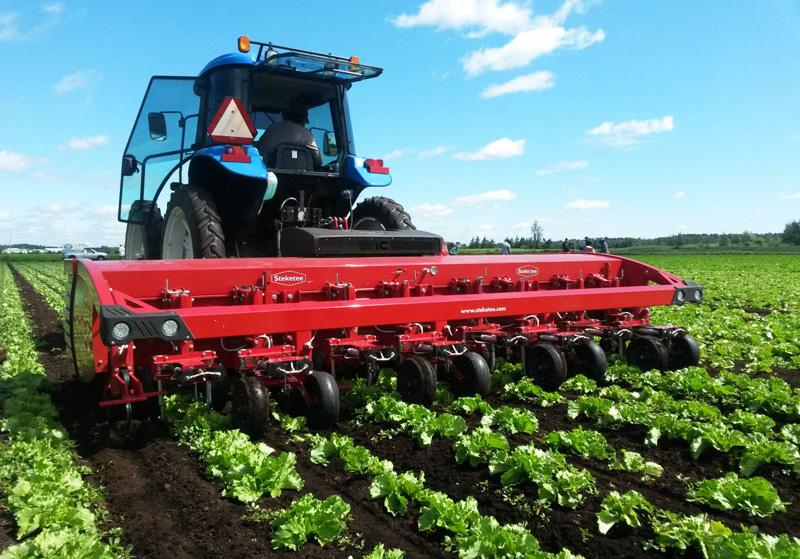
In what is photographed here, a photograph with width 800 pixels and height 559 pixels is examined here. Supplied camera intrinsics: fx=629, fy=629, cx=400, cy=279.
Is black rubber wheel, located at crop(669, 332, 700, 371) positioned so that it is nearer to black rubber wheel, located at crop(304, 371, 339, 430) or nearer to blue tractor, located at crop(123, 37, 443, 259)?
blue tractor, located at crop(123, 37, 443, 259)

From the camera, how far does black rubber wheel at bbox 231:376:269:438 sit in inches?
166

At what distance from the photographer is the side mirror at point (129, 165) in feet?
25.3

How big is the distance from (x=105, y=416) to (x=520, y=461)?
342cm

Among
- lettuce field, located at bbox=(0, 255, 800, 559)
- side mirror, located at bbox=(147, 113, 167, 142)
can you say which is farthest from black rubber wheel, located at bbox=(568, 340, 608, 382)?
side mirror, located at bbox=(147, 113, 167, 142)

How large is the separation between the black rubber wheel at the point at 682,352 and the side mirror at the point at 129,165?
6.58 m

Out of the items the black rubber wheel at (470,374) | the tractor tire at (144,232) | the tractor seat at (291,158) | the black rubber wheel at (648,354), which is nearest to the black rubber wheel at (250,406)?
the black rubber wheel at (470,374)

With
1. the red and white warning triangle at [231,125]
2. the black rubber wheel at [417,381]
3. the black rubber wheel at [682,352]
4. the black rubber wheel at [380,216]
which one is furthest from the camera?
the black rubber wheel at [380,216]

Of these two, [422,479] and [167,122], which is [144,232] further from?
[422,479]

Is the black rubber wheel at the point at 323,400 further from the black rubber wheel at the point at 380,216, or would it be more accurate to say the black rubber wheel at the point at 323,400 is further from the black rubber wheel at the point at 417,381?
the black rubber wheel at the point at 380,216

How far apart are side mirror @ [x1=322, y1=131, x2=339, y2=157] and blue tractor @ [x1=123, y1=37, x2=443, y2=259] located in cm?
1

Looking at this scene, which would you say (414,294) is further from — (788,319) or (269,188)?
(788,319)

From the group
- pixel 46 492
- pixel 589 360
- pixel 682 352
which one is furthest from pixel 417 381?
pixel 682 352

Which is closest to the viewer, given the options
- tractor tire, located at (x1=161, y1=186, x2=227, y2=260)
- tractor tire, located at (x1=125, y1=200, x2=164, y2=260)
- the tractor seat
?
tractor tire, located at (x1=161, y1=186, x2=227, y2=260)

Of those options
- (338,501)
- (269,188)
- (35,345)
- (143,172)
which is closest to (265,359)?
(338,501)
